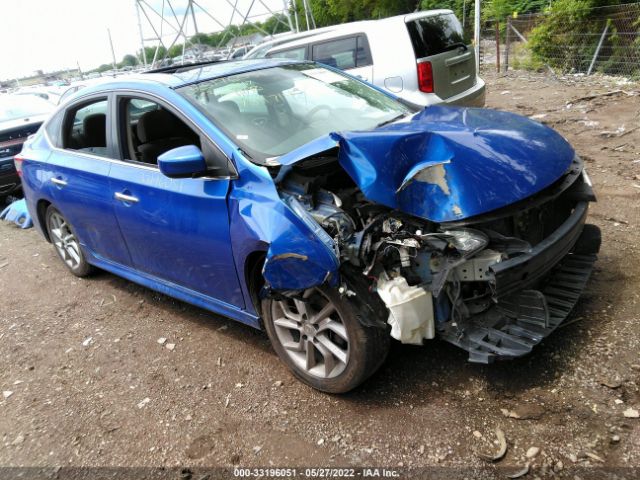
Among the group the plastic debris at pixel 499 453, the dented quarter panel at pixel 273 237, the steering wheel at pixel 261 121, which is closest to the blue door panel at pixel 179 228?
the dented quarter panel at pixel 273 237

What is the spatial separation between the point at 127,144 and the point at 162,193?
2.30 ft

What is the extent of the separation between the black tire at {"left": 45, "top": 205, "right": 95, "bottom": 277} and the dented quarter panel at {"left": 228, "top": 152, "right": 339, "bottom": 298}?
8.17 feet

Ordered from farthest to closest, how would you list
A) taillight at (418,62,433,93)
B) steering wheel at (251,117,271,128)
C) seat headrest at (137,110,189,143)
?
taillight at (418,62,433,93)
seat headrest at (137,110,189,143)
steering wheel at (251,117,271,128)

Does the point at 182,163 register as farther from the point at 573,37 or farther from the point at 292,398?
the point at 573,37

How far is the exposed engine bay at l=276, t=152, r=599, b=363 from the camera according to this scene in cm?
240

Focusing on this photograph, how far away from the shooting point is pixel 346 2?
115ft

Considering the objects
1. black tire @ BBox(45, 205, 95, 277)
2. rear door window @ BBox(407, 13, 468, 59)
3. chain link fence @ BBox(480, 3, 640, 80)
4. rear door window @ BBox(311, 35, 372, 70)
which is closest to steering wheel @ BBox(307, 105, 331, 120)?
black tire @ BBox(45, 205, 95, 277)

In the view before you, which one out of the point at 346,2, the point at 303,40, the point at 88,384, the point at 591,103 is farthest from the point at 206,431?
the point at 346,2

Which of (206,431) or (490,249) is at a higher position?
(490,249)

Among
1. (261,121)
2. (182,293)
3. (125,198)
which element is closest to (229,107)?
(261,121)

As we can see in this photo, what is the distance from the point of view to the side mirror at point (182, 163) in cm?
288

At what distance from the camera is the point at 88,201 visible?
158 inches

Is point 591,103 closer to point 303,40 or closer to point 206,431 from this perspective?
point 303,40

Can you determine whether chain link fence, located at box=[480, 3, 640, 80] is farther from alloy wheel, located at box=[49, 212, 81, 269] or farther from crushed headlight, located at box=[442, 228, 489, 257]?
alloy wheel, located at box=[49, 212, 81, 269]
